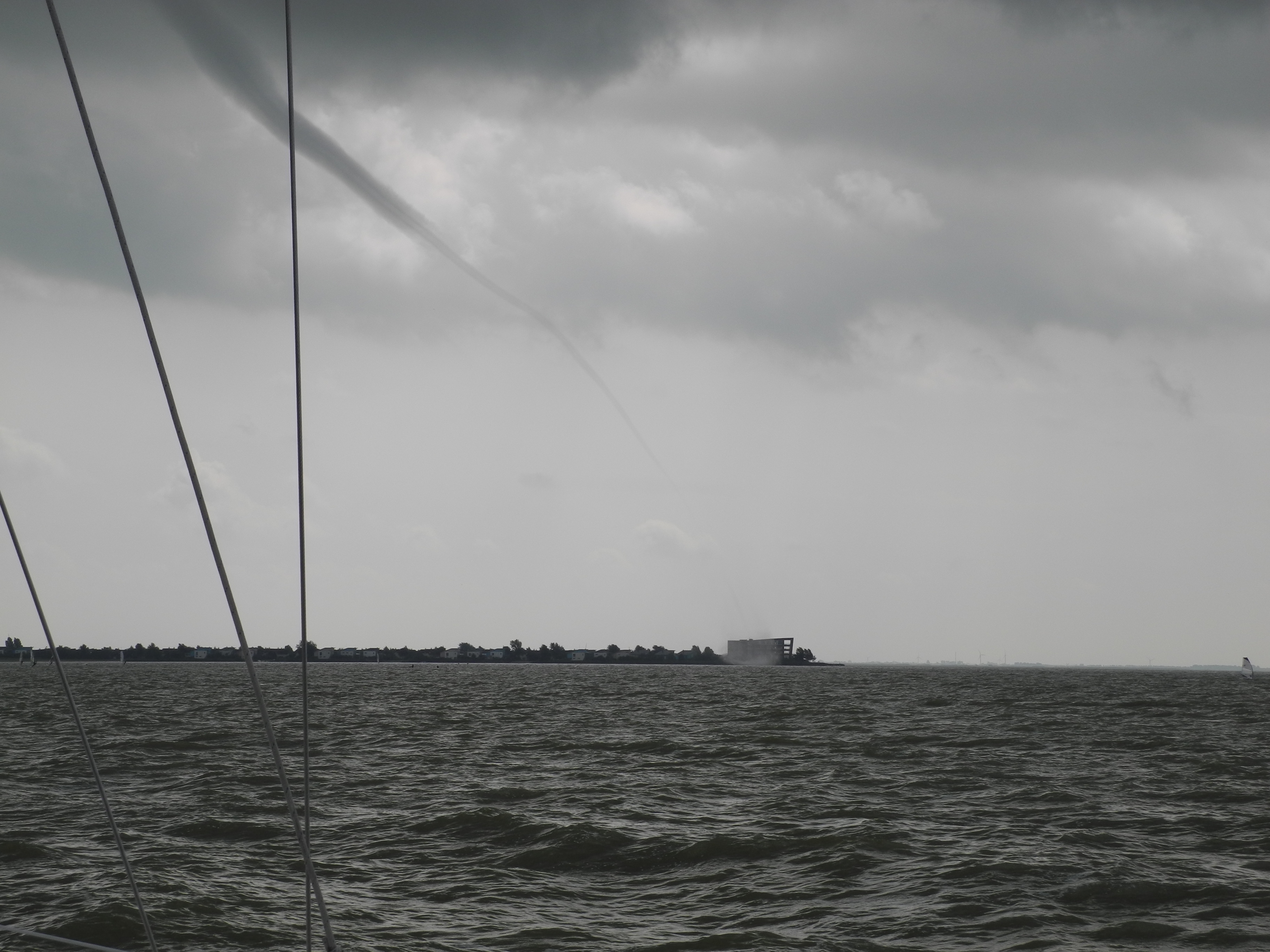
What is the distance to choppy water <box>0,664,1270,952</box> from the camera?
14.9m

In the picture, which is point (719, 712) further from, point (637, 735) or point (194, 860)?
point (194, 860)

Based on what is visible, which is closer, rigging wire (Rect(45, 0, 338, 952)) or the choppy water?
rigging wire (Rect(45, 0, 338, 952))

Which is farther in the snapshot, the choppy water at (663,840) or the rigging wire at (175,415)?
the choppy water at (663,840)

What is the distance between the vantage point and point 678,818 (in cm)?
2312

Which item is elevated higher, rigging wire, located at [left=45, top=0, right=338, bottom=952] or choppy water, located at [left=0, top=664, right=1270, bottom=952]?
rigging wire, located at [left=45, top=0, right=338, bottom=952]

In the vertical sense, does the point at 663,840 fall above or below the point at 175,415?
below

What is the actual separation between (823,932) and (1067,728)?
1543 inches

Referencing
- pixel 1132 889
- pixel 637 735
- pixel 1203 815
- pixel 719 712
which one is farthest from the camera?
pixel 719 712

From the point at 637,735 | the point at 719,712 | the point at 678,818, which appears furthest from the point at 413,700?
the point at 678,818

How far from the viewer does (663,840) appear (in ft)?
67.8

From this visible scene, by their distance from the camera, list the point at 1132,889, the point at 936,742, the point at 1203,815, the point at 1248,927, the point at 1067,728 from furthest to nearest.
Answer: the point at 1067,728, the point at 936,742, the point at 1203,815, the point at 1132,889, the point at 1248,927

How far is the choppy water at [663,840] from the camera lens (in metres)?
14.9

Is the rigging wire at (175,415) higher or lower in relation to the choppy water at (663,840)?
higher

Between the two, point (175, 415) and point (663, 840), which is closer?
point (175, 415)
